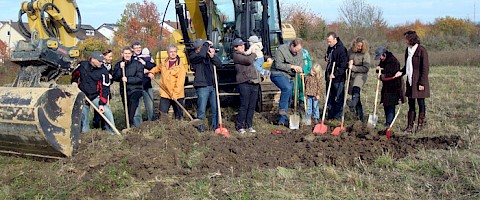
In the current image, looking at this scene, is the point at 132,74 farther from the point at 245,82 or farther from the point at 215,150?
the point at 215,150

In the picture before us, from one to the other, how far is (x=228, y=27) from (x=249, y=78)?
1.90 meters

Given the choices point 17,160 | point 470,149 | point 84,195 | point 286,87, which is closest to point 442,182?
point 470,149

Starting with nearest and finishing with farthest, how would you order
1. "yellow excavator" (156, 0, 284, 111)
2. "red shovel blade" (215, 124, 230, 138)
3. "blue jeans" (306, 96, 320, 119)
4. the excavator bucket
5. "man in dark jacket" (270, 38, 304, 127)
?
the excavator bucket, "red shovel blade" (215, 124, 230, 138), "man in dark jacket" (270, 38, 304, 127), "blue jeans" (306, 96, 320, 119), "yellow excavator" (156, 0, 284, 111)

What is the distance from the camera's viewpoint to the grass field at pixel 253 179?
461cm

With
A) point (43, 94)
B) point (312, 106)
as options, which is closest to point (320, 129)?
point (312, 106)

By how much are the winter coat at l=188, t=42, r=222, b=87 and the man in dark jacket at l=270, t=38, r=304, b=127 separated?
1.19 meters

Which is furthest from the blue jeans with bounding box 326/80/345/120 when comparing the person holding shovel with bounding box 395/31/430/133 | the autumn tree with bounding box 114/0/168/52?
the autumn tree with bounding box 114/0/168/52

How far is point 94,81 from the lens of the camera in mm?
7688

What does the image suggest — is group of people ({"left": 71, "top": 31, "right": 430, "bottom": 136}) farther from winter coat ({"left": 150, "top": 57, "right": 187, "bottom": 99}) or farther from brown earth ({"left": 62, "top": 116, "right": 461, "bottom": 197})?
brown earth ({"left": 62, "top": 116, "right": 461, "bottom": 197})

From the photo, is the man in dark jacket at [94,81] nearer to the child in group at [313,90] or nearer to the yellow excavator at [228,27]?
the yellow excavator at [228,27]

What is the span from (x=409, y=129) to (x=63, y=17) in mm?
5592

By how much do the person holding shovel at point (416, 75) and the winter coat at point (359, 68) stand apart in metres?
0.76

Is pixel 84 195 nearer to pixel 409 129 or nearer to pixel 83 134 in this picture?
pixel 83 134

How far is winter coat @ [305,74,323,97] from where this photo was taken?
8.68m
